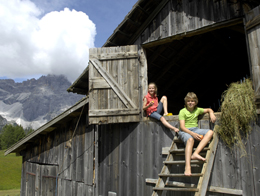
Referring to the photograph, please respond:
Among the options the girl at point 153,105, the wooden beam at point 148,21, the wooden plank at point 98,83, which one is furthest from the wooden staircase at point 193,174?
the wooden beam at point 148,21

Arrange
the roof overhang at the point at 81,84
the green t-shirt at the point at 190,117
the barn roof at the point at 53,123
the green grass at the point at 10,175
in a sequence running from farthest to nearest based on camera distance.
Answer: the green grass at the point at 10,175 → the roof overhang at the point at 81,84 → the barn roof at the point at 53,123 → the green t-shirt at the point at 190,117

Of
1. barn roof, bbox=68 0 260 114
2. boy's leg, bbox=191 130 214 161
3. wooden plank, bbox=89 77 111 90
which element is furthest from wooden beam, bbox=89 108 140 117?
boy's leg, bbox=191 130 214 161

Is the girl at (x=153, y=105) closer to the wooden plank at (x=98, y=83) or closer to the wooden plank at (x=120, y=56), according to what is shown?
the wooden plank at (x=120, y=56)

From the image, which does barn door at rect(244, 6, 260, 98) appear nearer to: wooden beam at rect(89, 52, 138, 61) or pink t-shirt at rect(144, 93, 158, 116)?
pink t-shirt at rect(144, 93, 158, 116)

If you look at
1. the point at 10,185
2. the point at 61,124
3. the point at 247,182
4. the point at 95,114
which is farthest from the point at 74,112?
the point at 10,185

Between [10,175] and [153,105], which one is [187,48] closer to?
[153,105]

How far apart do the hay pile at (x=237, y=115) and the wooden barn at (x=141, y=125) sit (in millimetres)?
139

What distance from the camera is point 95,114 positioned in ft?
19.7

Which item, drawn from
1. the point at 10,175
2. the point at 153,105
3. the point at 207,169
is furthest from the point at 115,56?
the point at 10,175

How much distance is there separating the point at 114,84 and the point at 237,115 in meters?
3.18

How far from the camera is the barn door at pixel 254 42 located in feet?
14.4

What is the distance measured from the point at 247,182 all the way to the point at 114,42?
4992 mm

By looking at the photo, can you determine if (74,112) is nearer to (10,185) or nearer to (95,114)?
(95,114)

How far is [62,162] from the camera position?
26.7 feet
